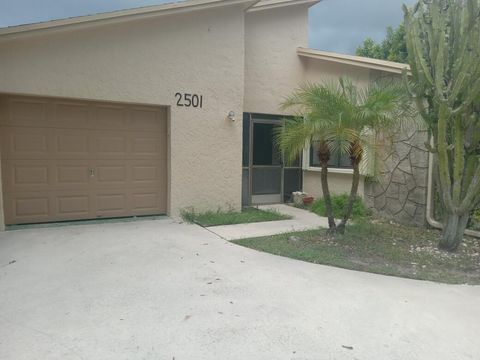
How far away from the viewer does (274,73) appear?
10.1 metres

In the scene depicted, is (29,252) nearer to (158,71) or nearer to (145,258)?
(145,258)

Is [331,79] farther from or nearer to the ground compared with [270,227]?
farther from the ground

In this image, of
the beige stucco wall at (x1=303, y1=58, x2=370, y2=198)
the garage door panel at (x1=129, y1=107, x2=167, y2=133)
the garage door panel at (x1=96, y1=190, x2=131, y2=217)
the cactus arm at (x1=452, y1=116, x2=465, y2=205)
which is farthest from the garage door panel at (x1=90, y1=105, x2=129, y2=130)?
the cactus arm at (x1=452, y1=116, x2=465, y2=205)

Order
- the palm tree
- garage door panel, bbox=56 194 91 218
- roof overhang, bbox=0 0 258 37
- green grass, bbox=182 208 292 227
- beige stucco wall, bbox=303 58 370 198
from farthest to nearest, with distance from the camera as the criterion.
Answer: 1. beige stucco wall, bbox=303 58 370 198
2. green grass, bbox=182 208 292 227
3. garage door panel, bbox=56 194 91 218
4. roof overhang, bbox=0 0 258 37
5. the palm tree

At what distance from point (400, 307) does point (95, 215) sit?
6.14 meters

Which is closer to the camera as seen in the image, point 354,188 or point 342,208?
point 354,188

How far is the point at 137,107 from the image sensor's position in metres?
7.96

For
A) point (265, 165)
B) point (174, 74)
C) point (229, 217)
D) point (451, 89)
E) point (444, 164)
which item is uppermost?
point (174, 74)

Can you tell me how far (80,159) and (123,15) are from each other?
9.69 ft

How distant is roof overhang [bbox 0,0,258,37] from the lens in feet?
20.7

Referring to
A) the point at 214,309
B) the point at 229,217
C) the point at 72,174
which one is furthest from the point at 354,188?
the point at 72,174

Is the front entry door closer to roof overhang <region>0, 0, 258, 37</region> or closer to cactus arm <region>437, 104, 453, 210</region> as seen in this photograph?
roof overhang <region>0, 0, 258, 37</region>

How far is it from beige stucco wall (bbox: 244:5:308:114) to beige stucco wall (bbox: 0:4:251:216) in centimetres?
107

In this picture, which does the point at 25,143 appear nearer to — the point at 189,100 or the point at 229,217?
the point at 189,100
